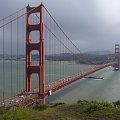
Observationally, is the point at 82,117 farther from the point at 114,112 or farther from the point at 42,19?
the point at 42,19

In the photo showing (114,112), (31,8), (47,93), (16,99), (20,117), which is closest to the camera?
(20,117)

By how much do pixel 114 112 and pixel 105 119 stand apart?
53cm

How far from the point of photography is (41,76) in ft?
55.4

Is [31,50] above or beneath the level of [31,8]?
beneath

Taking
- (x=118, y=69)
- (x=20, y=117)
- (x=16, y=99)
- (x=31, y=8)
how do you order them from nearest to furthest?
(x=20, y=117) → (x=16, y=99) → (x=31, y=8) → (x=118, y=69)

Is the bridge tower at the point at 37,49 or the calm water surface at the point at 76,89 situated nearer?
the bridge tower at the point at 37,49

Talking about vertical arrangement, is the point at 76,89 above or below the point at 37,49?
below

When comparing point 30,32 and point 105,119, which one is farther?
point 30,32

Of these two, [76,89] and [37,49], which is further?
[76,89]

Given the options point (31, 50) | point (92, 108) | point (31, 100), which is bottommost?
point (31, 100)

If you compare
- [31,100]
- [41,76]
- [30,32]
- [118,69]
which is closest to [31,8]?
[30,32]

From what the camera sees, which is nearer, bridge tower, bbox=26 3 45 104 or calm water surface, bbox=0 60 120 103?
bridge tower, bbox=26 3 45 104

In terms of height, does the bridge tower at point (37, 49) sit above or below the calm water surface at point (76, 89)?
above

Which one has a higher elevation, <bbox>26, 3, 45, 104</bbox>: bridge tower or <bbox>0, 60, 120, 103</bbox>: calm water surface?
<bbox>26, 3, 45, 104</bbox>: bridge tower
